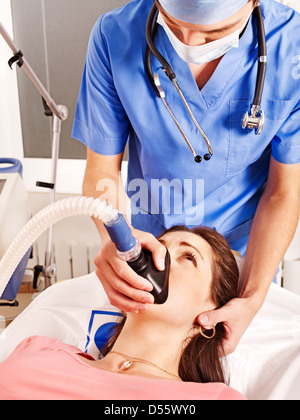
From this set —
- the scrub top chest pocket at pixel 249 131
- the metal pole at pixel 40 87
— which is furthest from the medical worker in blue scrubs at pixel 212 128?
the metal pole at pixel 40 87

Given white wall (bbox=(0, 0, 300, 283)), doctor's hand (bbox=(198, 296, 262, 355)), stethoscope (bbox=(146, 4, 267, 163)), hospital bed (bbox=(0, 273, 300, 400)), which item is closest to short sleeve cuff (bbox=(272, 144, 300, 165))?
stethoscope (bbox=(146, 4, 267, 163))

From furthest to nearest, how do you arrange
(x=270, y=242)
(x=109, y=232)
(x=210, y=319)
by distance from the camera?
(x=270, y=242), (x=210, y=319), (x=109, y=232)

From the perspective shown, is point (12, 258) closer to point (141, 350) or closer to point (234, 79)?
point (141, 350)

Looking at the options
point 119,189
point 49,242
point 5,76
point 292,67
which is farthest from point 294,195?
point 5,76

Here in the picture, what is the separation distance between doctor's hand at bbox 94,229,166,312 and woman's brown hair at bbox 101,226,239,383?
273 millimetres

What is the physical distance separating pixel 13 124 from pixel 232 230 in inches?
68.6

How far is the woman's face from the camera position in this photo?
46.3 inches

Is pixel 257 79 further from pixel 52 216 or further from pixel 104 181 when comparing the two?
pixel 52 216

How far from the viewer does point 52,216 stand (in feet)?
2.99

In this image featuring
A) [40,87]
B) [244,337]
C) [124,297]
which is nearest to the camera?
[124,297]

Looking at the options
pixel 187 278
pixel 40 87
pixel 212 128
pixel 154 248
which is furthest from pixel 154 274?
pixel 40 87

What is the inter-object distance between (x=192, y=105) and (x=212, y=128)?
0.09 m

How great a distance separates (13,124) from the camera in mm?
2709

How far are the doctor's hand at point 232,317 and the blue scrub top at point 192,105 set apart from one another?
1.14 feet
